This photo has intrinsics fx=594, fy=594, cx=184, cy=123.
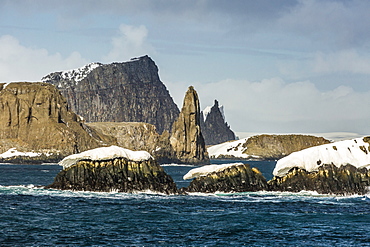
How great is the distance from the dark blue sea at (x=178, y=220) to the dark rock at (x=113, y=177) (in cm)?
175

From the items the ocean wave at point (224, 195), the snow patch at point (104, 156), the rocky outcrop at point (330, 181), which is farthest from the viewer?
the rocky outcrop at point (330, 181)

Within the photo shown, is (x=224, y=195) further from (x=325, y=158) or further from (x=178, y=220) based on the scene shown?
(x=178, y=220)

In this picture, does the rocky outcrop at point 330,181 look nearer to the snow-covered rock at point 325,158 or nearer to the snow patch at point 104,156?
the snow-covered rock at point 325,158

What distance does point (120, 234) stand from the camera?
3647 cm

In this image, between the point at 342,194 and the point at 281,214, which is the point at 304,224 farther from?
the point at 342,194

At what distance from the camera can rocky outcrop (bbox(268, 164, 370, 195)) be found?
63.0 meters

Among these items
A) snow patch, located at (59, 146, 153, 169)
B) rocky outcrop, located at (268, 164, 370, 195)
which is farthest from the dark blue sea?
snow patch, located at (59, 146, 153, 169)

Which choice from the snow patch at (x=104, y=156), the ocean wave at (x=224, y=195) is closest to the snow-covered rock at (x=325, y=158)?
the ocean wave at (x=224, y=195)

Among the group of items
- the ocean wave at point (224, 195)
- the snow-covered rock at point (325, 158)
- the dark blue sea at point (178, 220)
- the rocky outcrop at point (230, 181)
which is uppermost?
the snow-covered rock at point (325, 158)

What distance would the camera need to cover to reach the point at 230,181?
6388cm

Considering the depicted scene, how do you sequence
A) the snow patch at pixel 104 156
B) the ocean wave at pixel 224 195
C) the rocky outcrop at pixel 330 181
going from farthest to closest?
1. the rocky outcrop at pixel 330 181
2. the snow patch at pixel 104 156
3. the ocean wave at pixel 224 195

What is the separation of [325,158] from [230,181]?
10.7m

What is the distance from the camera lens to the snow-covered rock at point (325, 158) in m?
64.4

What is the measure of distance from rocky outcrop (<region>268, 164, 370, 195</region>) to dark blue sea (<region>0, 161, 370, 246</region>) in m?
3.43
